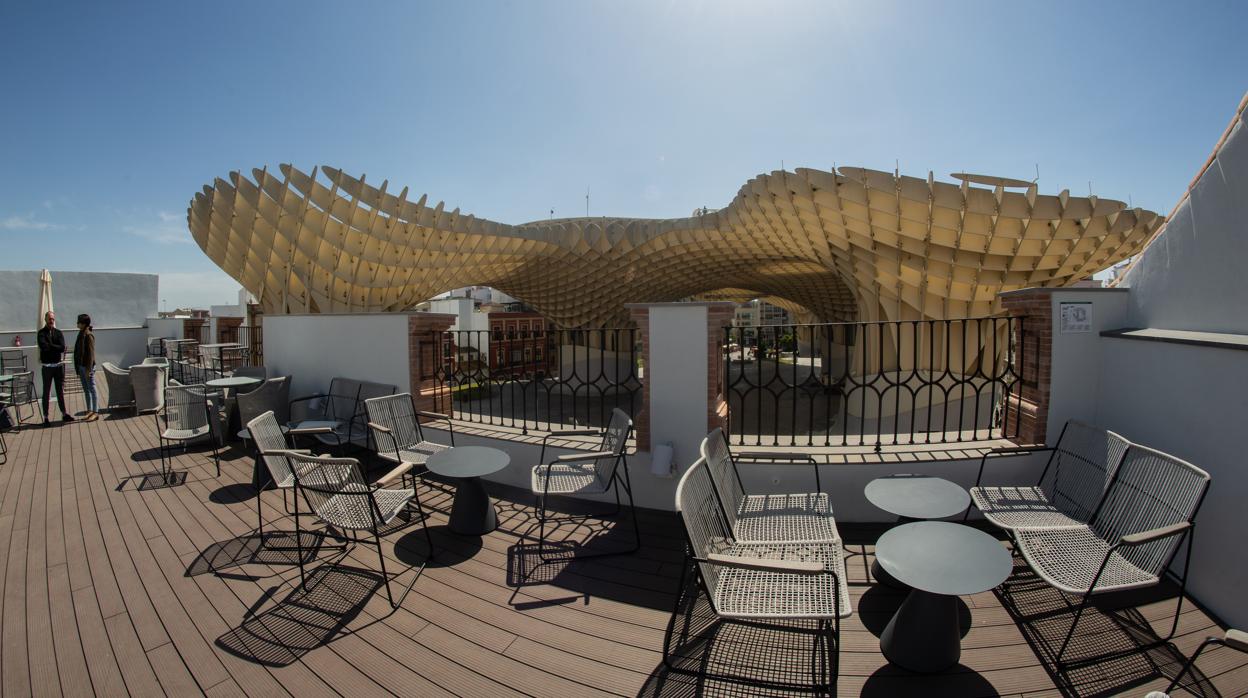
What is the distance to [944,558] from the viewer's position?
244 cm

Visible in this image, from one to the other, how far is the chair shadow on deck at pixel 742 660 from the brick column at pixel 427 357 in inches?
165

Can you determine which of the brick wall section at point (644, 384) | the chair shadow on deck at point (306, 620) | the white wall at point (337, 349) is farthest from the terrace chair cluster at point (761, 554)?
the white wall at point (337, 349)

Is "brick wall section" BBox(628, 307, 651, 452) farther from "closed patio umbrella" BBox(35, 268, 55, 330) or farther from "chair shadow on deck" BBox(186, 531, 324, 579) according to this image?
"closed patio umbrella" BBox(35, 268, 55, 330)

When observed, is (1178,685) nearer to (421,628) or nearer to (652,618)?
(652,618)

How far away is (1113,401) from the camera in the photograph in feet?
13.2

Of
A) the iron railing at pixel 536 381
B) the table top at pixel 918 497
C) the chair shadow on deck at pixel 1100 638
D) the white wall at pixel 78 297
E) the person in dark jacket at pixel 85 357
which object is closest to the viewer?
the chair shadow on deck at pixel 1100 638

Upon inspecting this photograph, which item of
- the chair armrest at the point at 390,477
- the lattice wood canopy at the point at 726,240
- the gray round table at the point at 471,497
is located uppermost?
the lattice wood canopy at the point at 726,240

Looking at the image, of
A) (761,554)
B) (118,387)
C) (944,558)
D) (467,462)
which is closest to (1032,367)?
(944,558)

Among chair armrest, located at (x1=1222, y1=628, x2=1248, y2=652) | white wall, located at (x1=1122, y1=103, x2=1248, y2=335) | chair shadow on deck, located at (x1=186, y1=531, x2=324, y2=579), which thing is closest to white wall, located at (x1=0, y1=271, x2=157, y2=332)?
chair shadow on deck, located at (x1=186, y1=531, x2=324, y2=579)

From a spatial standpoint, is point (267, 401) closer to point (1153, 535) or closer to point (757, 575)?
point (757, 575)

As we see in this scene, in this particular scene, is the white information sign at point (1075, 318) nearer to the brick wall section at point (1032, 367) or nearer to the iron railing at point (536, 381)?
the brick wall section at point (1032, 367)

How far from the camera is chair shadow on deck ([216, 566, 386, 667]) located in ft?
8.63

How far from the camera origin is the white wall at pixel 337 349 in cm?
600

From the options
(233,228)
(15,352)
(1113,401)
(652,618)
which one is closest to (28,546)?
(652,618)
